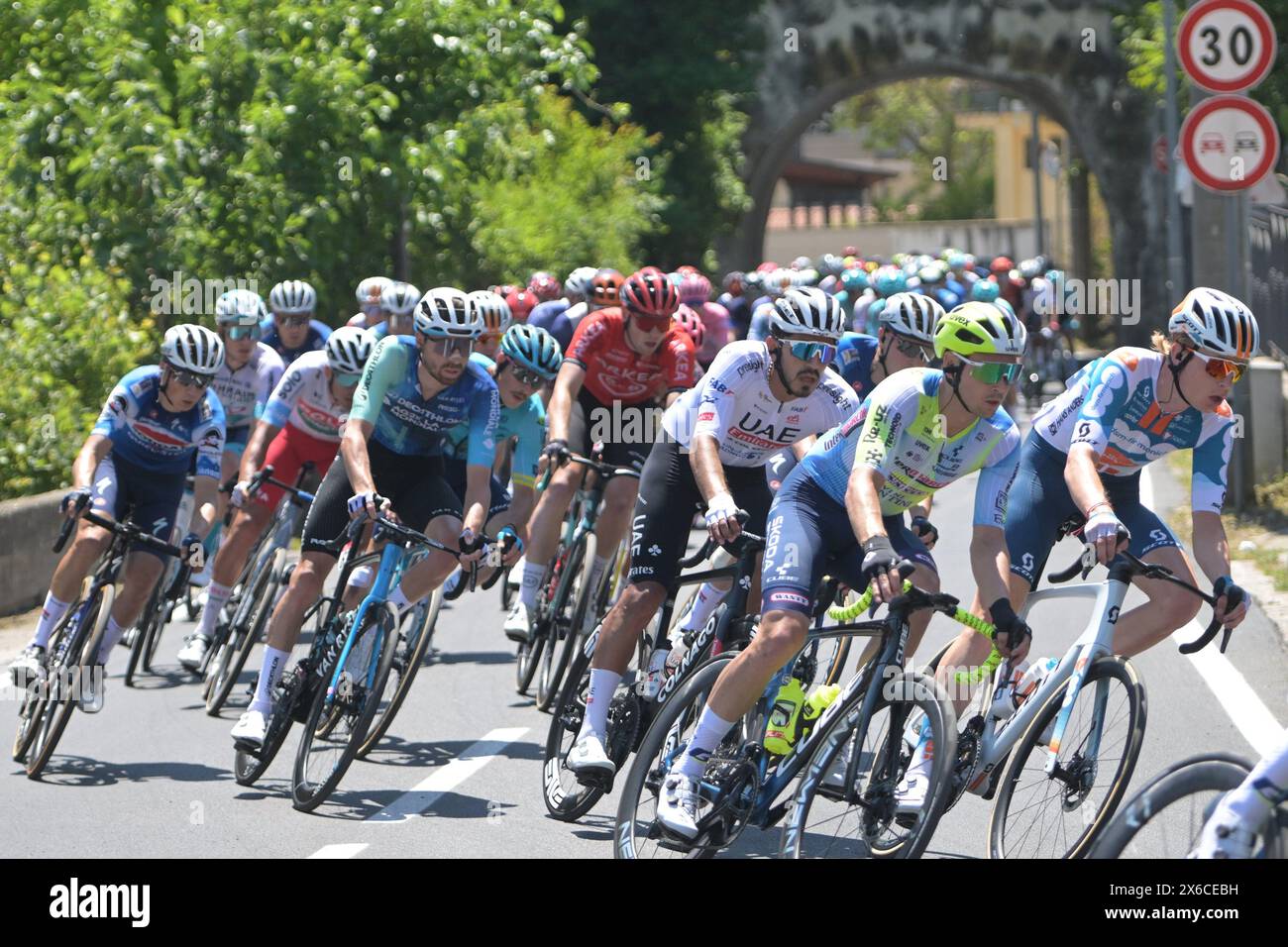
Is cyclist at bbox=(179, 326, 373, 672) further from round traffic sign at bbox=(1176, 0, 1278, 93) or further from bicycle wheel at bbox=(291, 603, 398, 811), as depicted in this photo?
round traffic sign at bbox=(1176, 0, 1278, 93)

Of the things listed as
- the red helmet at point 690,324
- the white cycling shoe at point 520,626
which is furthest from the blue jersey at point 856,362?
the white cycling shoe at point 520,626

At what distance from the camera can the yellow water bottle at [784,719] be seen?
6363 millimetres

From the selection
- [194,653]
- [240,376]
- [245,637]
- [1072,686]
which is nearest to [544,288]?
[240,376]

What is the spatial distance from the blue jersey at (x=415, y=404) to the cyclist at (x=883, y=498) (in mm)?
2140

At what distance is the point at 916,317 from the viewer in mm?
9250

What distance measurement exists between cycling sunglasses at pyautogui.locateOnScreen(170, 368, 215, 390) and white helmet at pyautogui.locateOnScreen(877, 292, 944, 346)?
3.25m

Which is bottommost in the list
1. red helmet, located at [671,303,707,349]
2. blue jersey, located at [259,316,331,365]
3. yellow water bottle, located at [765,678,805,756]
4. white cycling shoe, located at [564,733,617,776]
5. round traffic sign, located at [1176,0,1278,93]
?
white cycling shoe, located at [564,733,617,776]

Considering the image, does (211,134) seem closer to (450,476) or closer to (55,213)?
(55,213)

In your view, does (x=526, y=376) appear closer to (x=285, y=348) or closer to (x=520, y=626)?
(x=520, y=626)

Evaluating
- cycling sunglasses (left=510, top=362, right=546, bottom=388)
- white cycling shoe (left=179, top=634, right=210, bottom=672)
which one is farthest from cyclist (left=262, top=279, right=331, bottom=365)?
white cycling shoe (left=179, top=634, right=210, bottom=672)

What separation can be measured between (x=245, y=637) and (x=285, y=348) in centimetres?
337

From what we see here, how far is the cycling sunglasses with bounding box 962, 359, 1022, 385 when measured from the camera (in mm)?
6426

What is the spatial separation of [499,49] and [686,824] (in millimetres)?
15818

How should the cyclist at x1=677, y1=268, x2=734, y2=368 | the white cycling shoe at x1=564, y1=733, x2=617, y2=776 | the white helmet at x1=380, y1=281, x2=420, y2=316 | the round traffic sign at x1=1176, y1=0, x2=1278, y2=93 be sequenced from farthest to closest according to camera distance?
the cyclist at x1=677, y1=268, x2=734, y2=368 < the round traffic sign at x1=1176, y1=0, x2=1278, y2=93 < the white helmet at x1=380, y1=281, x2=420, y2=316 < the white cycling shoe at x1=564, y1=733, x2=617, y2=776
